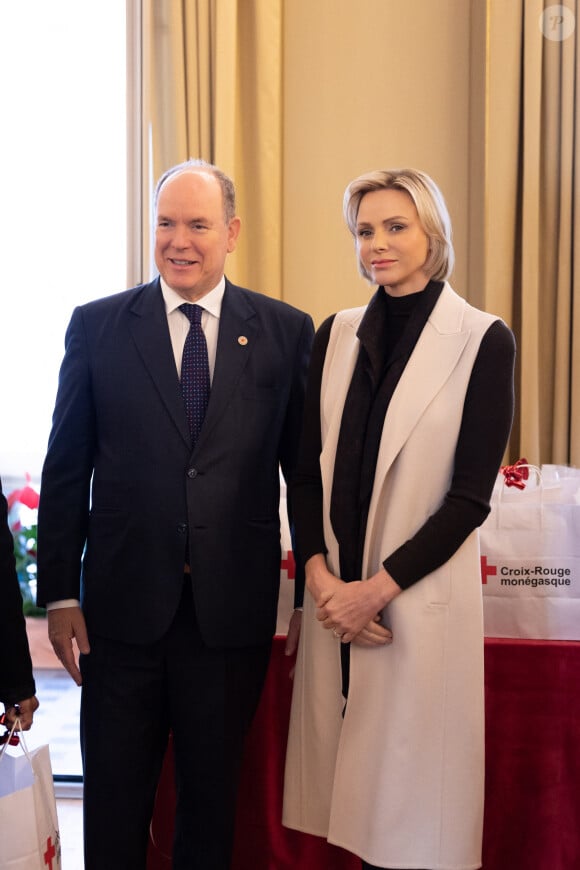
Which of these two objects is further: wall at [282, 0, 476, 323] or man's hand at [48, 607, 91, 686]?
wall at [282, 0, 476, 323]

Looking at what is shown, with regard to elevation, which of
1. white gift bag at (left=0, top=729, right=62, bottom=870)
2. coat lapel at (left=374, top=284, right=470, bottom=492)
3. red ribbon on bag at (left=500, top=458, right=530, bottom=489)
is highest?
coat lapel at (left=374, top=284, right=470, bottom=492)

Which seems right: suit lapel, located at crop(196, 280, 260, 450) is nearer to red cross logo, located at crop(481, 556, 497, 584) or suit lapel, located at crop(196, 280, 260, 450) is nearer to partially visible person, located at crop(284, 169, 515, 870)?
partially visible person, located at crop(284, 169, 515, 870)

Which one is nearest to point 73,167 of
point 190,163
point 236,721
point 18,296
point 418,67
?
point 18,296

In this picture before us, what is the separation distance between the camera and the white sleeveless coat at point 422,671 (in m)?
1.65

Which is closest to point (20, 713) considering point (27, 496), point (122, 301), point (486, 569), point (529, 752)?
point (122, 301)

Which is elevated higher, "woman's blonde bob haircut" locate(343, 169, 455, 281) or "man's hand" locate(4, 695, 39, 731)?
"woman's blonde bob haircut" locate(343, 169, 455, 281)

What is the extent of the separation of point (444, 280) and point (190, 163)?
578 millimetres

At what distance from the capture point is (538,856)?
83.0 inches

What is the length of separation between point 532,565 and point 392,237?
33.7 inches

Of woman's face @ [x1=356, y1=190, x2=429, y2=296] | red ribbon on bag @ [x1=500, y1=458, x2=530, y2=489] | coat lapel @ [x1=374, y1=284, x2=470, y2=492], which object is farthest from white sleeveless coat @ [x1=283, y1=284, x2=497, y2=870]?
red ribbon on bag @ [x1=500, y1=458, x2=530, y2=489]

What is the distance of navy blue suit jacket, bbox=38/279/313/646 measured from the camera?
176cm

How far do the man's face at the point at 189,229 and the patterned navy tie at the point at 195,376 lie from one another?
0.28 feet

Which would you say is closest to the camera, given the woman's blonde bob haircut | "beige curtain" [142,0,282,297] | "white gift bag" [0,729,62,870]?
"white gift bag" [0,729,62,870]

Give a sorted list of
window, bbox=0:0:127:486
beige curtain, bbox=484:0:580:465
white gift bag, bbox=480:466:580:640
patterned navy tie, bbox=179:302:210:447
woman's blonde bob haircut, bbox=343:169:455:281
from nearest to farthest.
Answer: woman's blonde bob haircut, bbox=343:169:455:281 → patterned navy tie, bbox=179:302:210:447 → white gift bag, bbox=480:466:580:640 → beige curtain, bbox=484:0:580:465 → window, bbox=0:0:127:486
